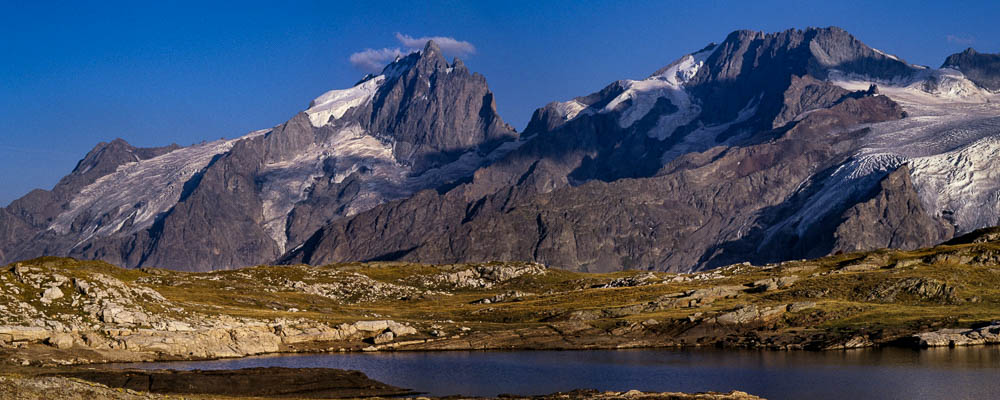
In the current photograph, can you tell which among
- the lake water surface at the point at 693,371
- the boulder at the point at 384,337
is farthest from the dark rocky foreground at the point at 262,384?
the boulder at the point at 384,337

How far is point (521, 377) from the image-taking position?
11475 cm

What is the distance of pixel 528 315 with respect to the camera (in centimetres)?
17512

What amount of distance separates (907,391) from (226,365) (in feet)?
234

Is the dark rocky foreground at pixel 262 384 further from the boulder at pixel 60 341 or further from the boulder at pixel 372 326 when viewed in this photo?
the boulder at pixel 372 326

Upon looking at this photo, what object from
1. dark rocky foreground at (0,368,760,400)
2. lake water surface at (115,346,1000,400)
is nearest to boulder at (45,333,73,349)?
lake water surface at (115,346,1000,400)

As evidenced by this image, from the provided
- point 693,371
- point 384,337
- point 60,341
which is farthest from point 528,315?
point 60,341

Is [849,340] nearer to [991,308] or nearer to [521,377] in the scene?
[991,308]

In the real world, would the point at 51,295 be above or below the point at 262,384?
above

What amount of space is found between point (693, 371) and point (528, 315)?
61629 millimetres

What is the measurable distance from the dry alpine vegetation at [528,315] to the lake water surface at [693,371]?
19.2 feet

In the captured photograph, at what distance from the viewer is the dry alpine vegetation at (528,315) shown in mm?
123062

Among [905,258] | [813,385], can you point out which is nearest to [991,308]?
[905,258]

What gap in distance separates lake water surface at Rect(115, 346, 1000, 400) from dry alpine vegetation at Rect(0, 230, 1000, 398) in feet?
19.2

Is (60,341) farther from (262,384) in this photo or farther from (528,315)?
(528,315)
